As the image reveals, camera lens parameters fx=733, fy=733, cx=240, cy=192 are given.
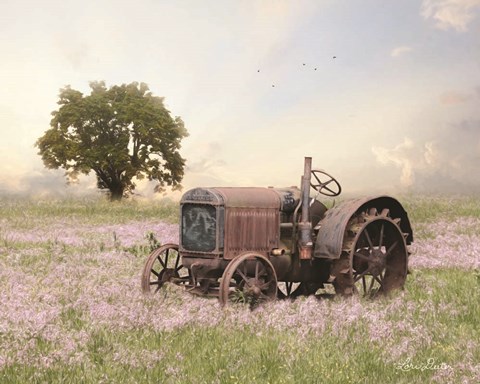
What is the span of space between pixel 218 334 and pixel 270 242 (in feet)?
7.82

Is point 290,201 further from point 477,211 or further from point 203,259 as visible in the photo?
point 477,211

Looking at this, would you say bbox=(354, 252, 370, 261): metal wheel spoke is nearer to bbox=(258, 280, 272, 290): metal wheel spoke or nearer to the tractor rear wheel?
the tractor rear wheel

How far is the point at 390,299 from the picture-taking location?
1055 centimetres

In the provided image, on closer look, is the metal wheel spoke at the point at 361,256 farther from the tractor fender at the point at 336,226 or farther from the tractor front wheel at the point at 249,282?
the tractor front wheel at the point at 249,282

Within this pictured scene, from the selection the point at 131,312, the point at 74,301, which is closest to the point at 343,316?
the point at 131,312

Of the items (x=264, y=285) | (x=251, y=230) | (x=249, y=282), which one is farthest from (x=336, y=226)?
(x=249, y=282)

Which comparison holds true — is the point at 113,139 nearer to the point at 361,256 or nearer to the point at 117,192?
the point at 117,192

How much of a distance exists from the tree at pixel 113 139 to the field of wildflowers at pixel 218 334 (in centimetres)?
3431

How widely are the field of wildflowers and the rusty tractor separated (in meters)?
0.37

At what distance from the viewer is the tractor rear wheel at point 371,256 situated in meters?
10.4

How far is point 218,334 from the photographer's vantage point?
26.6 feet

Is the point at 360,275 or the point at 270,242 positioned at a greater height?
the point at 270,242

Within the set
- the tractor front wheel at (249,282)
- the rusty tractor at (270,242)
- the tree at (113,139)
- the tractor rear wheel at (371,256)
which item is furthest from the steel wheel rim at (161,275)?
the tree at (113,139)
